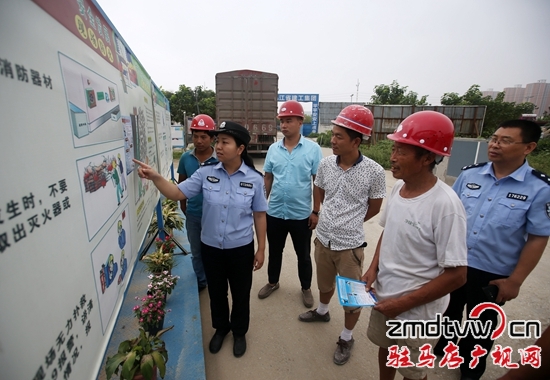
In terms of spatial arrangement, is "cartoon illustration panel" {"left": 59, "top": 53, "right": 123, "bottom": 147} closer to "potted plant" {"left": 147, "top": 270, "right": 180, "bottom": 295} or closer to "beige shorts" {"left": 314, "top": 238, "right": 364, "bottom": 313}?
"potted plant" {"left": 147, "top": 270, "right": 180, "bottom": 295}

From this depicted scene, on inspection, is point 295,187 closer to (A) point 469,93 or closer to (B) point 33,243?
(B) point 33,243

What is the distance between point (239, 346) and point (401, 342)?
4.40 ft

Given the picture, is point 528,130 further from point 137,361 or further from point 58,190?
point 137,361

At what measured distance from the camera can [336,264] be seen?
237 centimetres

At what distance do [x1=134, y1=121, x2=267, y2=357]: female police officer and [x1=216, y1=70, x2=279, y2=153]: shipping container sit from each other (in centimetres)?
858

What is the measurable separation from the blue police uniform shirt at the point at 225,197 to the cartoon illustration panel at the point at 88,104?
670 millimetres

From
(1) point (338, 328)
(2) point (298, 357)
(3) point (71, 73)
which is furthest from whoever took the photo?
(1) point (338, 328)

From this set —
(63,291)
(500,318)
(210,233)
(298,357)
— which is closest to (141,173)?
(210,233)

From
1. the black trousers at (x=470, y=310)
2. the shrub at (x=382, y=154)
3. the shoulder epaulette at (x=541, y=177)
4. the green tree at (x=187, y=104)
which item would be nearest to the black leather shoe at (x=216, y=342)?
the black trousers at (x=470, y=310)

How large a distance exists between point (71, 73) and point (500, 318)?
2922mm

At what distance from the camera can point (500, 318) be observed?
6.57ft

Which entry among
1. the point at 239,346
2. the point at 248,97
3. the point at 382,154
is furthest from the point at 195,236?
the point at 382,154

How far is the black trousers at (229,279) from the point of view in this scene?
2.14 m

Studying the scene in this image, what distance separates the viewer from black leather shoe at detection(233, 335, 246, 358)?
2326 mm
